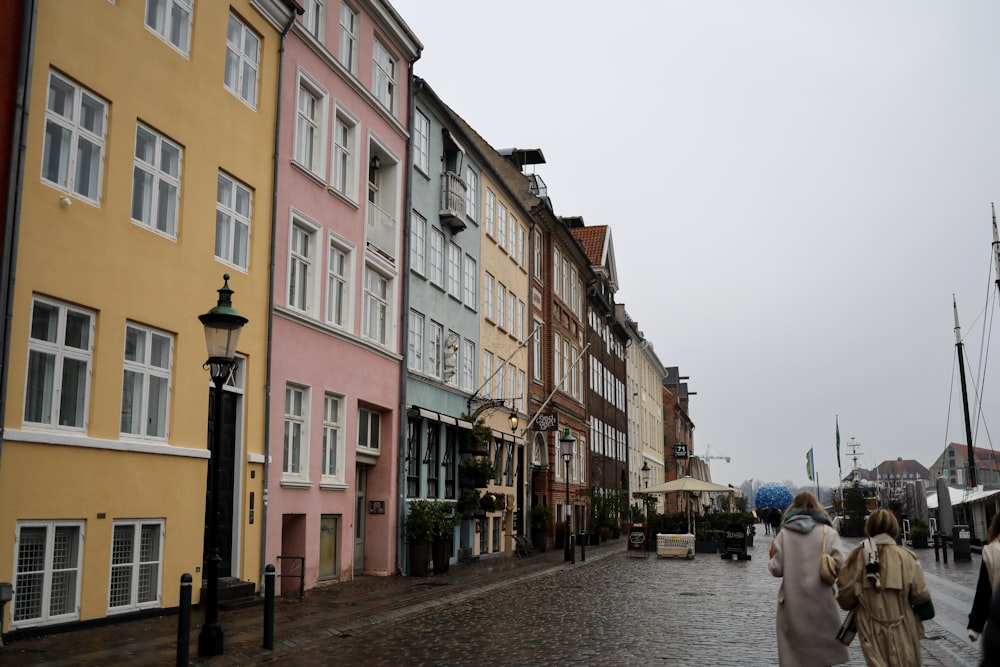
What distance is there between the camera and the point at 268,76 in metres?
18.9

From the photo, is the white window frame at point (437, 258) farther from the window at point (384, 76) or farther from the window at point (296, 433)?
the window at point (296, 433)

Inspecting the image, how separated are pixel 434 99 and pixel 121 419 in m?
16.2

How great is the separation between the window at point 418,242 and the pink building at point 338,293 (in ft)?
3.83

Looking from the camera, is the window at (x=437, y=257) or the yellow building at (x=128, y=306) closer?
the yellow building at (x=128, y=306)

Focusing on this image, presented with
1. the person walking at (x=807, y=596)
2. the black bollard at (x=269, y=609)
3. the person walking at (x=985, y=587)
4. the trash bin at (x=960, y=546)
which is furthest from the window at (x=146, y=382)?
the trash bin at (x=960, y=546)

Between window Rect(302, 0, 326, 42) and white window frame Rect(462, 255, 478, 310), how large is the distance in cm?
1094

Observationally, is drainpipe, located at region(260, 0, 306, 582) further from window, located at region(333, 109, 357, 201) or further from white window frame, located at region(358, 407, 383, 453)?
white window frame, located at region(358, 407, 383, 453)

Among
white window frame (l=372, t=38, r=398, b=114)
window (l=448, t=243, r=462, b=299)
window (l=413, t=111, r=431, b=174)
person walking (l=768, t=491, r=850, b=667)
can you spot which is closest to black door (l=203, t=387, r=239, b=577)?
white window frame (l=372, t=38, r=398, b=114)

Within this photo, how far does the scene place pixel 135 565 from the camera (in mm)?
14133

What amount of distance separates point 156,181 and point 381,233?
9.46 meters

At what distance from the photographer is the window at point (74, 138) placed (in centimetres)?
1292

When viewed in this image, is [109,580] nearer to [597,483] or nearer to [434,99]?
[434,99]

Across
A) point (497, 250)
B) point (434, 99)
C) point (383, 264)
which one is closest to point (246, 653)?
point (383, 264)

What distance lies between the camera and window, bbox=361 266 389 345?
77.0 ft
